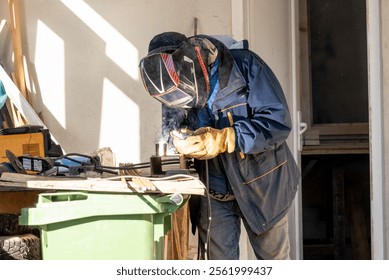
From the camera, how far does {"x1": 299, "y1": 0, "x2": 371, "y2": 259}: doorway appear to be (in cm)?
Result: 685

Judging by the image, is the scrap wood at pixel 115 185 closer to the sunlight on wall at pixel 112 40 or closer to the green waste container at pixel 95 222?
the green waste container at pixel 95 222

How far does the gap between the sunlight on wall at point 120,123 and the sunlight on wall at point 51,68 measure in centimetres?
34

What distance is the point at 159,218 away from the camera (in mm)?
2879

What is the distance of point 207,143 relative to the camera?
11.5 feet

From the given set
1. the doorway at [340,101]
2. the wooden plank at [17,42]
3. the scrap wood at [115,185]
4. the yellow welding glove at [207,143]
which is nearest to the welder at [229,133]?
the yellow welding glove at [207,143]

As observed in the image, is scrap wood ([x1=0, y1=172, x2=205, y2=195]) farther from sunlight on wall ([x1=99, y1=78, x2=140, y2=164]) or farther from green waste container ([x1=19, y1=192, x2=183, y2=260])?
sunlight on wall ([x1=99, y1=78, x2=140, y2=164])

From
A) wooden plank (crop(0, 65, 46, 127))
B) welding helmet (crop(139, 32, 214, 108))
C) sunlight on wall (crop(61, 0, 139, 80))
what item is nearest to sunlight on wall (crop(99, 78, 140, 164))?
sunlight on wall (crop(61, 0, 139, 80))

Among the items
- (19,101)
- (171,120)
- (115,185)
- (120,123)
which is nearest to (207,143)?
(171,120)

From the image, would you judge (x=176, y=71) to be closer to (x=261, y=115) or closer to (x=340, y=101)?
(x=261, y=115)

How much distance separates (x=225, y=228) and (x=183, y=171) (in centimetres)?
68

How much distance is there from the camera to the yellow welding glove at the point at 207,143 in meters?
3.50

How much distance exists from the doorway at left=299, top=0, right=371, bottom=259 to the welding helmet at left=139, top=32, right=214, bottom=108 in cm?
327
